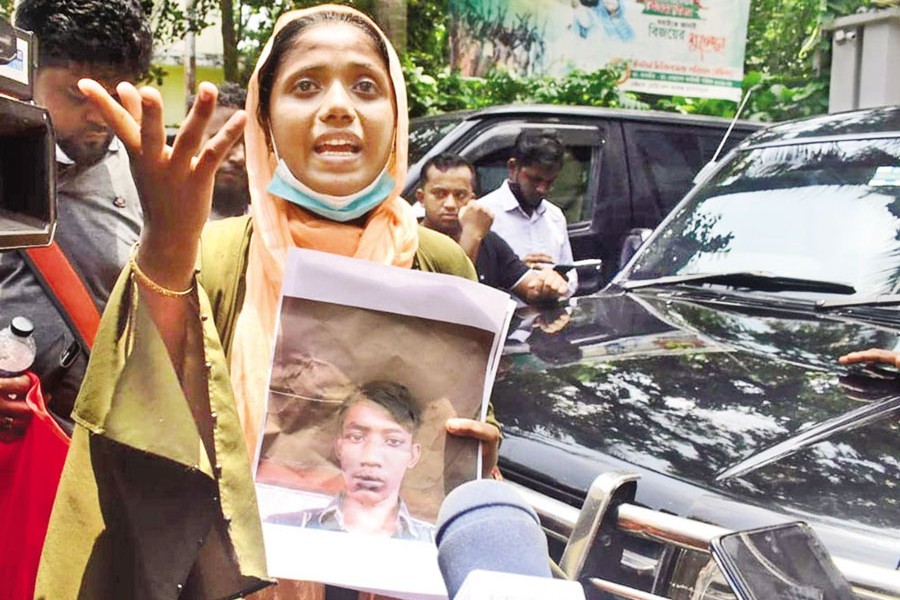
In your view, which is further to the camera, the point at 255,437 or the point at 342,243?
the point at 342,243

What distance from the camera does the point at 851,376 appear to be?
2.30 m

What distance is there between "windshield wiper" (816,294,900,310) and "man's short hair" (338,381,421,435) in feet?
5.35

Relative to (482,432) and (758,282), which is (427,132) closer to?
(758,282)

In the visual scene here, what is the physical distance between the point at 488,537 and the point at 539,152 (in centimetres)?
437

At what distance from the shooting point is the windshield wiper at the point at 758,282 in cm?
288

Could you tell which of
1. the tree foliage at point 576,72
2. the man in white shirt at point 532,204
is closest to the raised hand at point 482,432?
the man in white shirt at point 532,204

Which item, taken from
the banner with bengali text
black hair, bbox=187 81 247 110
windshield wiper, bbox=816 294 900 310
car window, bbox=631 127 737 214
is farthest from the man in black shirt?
the banner with bengali text

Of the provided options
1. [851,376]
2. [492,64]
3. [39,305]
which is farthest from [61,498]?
[492,64]

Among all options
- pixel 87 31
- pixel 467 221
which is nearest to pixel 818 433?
pixel 87 31

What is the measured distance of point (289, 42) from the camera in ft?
5.68

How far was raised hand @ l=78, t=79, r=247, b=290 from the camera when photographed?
4.38ft

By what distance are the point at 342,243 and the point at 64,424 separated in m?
0.69

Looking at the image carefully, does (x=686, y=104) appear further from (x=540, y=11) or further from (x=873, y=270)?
(x=873, y=270)

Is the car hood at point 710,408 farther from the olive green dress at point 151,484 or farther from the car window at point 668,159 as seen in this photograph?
→ the car window at point 668,159
